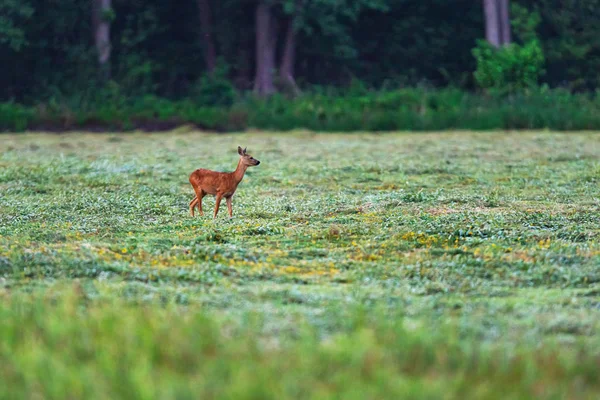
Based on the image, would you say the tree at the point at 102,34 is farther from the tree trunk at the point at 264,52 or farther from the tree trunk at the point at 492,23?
the tree trunk at the point at 492,23

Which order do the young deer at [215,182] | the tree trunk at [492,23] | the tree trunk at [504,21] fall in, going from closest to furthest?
the young deer at [215,182] < the tree trunk at [492,23] < the tree trunk at [504,21]

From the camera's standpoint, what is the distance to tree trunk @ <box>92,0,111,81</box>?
3291cm

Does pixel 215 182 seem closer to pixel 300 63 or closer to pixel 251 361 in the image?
pixel 251 361

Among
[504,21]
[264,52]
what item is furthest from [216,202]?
[504,21]

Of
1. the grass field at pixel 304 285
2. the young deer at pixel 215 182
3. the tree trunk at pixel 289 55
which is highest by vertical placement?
the tree trunk at pixel 289 55

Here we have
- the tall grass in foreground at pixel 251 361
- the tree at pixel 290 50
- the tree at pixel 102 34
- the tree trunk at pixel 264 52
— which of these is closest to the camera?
the tall grass in foreground at pixel 251 361

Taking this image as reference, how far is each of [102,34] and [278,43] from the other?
609cm

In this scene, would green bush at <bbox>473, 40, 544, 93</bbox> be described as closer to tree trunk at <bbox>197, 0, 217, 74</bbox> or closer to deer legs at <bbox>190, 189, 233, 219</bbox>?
tree trunk at <bbox>197, 0, 217, 74</bbox>

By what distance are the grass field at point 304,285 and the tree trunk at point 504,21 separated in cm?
1831

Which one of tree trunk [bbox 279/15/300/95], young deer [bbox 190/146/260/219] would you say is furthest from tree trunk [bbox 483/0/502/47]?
young deer [bbox 190/146/260/219]

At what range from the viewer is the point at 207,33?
36000mm

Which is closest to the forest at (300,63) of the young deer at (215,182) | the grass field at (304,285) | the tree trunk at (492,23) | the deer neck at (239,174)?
the tree trunk at (492,23)

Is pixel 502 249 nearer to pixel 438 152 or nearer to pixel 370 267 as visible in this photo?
pixel 370 267

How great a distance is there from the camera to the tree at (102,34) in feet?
108
